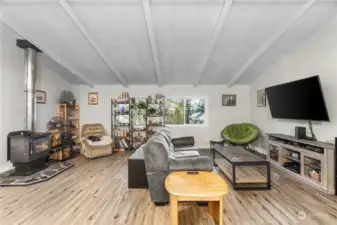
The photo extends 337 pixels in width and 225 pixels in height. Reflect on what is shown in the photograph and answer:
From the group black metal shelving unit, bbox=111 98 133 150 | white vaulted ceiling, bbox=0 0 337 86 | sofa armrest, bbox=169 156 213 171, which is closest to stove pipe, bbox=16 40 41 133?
white vaulted ceiling, bbox=0 0 337 86

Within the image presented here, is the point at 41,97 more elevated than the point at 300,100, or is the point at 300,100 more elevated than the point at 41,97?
the point at 41,97

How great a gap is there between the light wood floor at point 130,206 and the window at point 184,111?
368 cm

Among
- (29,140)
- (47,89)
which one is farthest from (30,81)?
(29,140)

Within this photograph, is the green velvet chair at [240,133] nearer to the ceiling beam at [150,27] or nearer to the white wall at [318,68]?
the white wall at [318,68]

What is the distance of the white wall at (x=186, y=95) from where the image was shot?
7043 millimetres

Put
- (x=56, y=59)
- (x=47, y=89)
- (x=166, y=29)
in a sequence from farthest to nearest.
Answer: (x=47, y=89)
(x=56, y=59)
(x=166, y=29)

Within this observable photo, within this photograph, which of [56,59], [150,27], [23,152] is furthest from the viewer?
[56,59]

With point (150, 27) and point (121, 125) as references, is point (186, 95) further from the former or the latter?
point (150, 27)

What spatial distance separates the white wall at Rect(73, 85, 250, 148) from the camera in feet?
23.1

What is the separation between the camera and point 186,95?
278 inches

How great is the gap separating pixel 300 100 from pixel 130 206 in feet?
12.5

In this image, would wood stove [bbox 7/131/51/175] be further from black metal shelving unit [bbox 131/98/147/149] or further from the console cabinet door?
the console cabinet door

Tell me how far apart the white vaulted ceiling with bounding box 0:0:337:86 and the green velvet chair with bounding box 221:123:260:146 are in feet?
6.65

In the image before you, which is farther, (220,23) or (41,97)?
(41,97)
